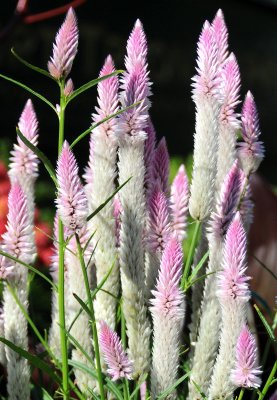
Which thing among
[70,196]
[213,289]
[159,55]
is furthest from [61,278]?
[159,55]

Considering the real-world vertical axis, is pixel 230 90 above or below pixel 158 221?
above

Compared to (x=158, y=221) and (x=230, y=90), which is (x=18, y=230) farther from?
(x=230, y=90)

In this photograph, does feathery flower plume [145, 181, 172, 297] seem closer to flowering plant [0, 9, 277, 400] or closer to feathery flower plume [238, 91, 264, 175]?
flowering plant [0, 9, 277, 400]

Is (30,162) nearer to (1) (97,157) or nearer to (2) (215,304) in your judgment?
(1) (97,157)

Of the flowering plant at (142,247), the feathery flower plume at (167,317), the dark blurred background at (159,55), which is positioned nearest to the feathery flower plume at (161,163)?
the flowering plant at (142,247)

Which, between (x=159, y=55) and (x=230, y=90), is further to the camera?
(x=159, y=55)

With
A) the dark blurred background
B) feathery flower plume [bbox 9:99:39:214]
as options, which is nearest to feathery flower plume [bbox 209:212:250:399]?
feathery flower plume [bbox 9:99:39:214]

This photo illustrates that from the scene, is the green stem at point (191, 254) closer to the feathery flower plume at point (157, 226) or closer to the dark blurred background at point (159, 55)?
the feathery flower plume at point (157, 226)
